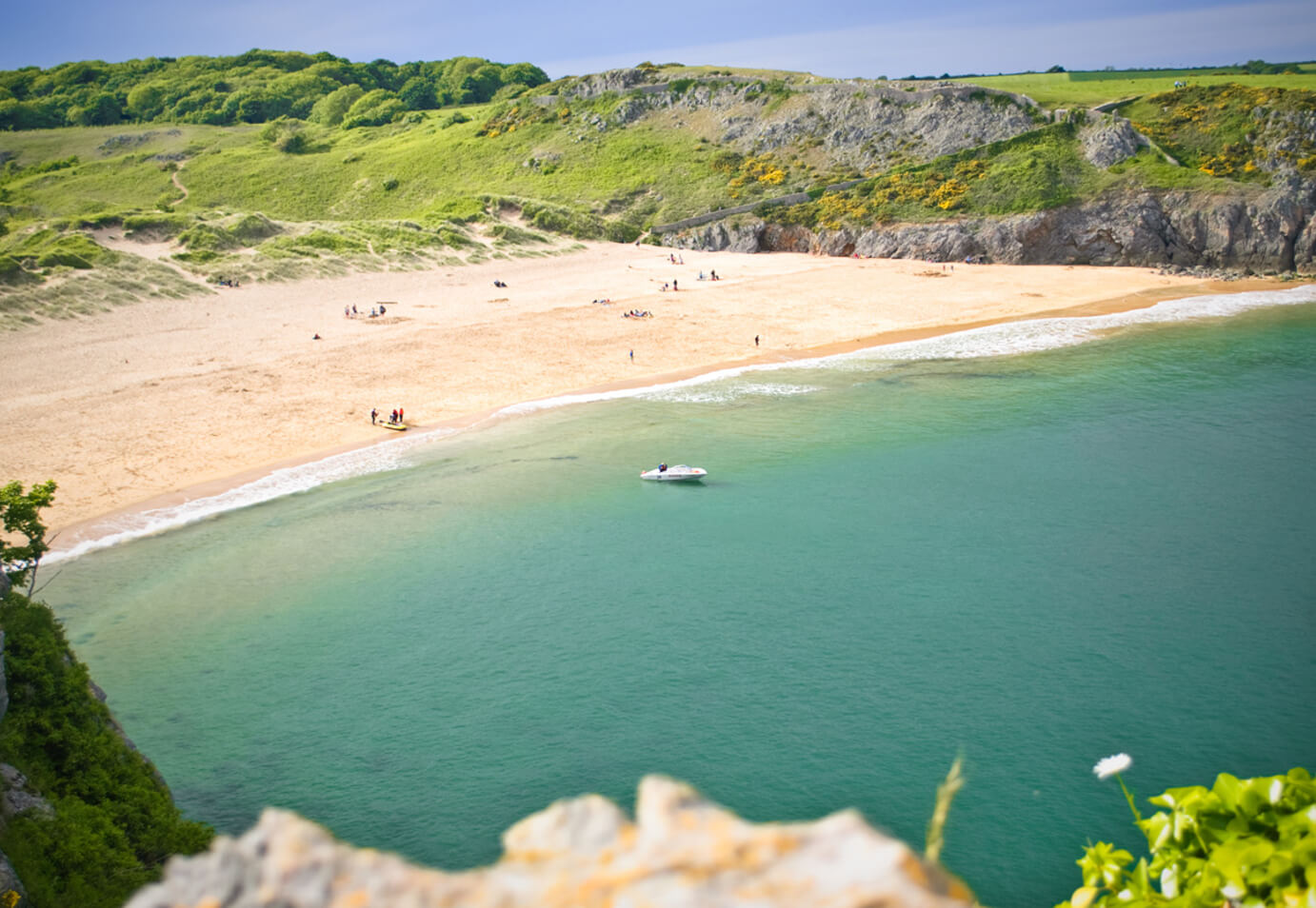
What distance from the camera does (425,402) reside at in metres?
44.5

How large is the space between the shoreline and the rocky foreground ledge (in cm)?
3172

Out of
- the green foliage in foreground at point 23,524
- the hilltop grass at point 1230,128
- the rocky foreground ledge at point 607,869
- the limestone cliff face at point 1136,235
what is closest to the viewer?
the rocky foreground ledge at point 607,869

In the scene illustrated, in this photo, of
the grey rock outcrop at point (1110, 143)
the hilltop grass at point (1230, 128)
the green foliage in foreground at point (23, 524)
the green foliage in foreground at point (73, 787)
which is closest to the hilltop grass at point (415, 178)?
the grey rock outcrop at point (1110, 143)

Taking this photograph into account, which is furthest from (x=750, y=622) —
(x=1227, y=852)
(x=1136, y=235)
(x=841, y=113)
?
(x=841, y=113)

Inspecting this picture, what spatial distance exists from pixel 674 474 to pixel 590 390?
540 inches

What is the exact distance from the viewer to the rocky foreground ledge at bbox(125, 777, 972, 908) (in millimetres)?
3096

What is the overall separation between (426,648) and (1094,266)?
7327cm

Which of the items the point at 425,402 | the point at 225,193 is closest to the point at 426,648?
the point at 425,402

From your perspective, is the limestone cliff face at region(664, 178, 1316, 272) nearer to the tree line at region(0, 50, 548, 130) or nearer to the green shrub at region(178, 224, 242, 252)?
the green shrub at region(178, 224, 242, 252)

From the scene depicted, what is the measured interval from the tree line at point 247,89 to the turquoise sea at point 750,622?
12464cm

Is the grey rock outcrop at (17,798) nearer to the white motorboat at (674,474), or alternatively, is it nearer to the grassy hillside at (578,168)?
the white motorboat at (674,474)

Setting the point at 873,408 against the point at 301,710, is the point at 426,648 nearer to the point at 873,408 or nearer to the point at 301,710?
the point at 301,710

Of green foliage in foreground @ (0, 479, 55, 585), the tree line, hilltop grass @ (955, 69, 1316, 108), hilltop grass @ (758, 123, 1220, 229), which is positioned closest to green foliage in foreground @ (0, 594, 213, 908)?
green foliage in foreground @ (0, 479, 55, 585)

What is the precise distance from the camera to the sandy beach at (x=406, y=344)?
124 feet
